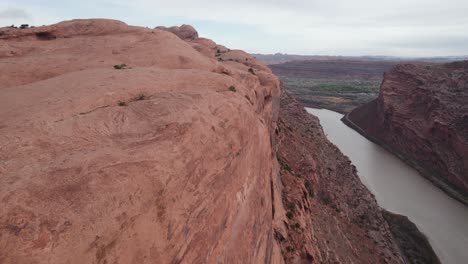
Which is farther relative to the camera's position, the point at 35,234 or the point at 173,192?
the point at 173,192

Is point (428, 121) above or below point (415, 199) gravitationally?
above

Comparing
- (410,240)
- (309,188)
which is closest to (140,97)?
(309,188)

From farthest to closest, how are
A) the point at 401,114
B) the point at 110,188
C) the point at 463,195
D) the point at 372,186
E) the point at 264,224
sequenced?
the point at 401,114
the point at 372,186
the point at 463,195
the point at 264,224
the point at 110,188

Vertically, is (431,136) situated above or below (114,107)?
below

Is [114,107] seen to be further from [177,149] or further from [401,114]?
[401,114]

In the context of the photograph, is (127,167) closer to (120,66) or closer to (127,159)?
(127,159)

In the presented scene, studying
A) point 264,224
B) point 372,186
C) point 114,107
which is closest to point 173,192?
point 114,107
